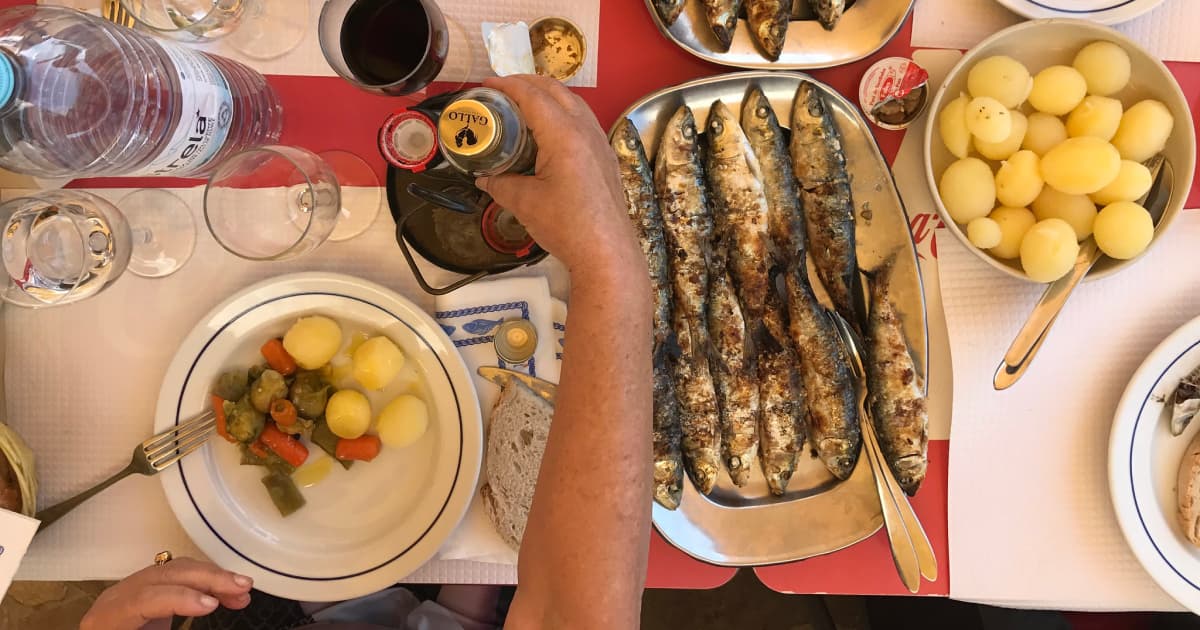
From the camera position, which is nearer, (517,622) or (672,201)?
(517,622)

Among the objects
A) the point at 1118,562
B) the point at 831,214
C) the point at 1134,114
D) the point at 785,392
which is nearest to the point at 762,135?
the point at 831,214

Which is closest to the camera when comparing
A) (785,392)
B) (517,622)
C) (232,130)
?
(517,622)

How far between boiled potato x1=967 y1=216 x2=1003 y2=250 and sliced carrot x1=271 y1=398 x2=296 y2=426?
1.14 metres

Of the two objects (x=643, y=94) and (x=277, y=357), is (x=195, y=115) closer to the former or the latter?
(x=277, y=357)

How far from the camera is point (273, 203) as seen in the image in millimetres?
1086

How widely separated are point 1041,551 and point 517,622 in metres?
0.93

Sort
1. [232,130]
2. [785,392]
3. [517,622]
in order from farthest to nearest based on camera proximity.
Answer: [785,392]
[232,130]
[517,622]

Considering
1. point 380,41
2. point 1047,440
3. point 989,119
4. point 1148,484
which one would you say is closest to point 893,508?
point 1047,440

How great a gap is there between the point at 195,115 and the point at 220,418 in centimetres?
49

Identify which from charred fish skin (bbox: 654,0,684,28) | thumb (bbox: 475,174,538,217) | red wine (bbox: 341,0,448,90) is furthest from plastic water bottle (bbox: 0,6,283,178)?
charred fish skin (bbox: 654,0,684,28)

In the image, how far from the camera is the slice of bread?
1.14 meters

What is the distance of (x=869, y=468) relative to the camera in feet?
3.80

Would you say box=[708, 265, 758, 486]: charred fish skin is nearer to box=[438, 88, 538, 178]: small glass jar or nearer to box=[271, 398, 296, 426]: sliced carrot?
box=[438, 88, 538, 178]: small glass jar

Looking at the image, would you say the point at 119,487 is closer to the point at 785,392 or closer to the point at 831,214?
the point at 785,392
